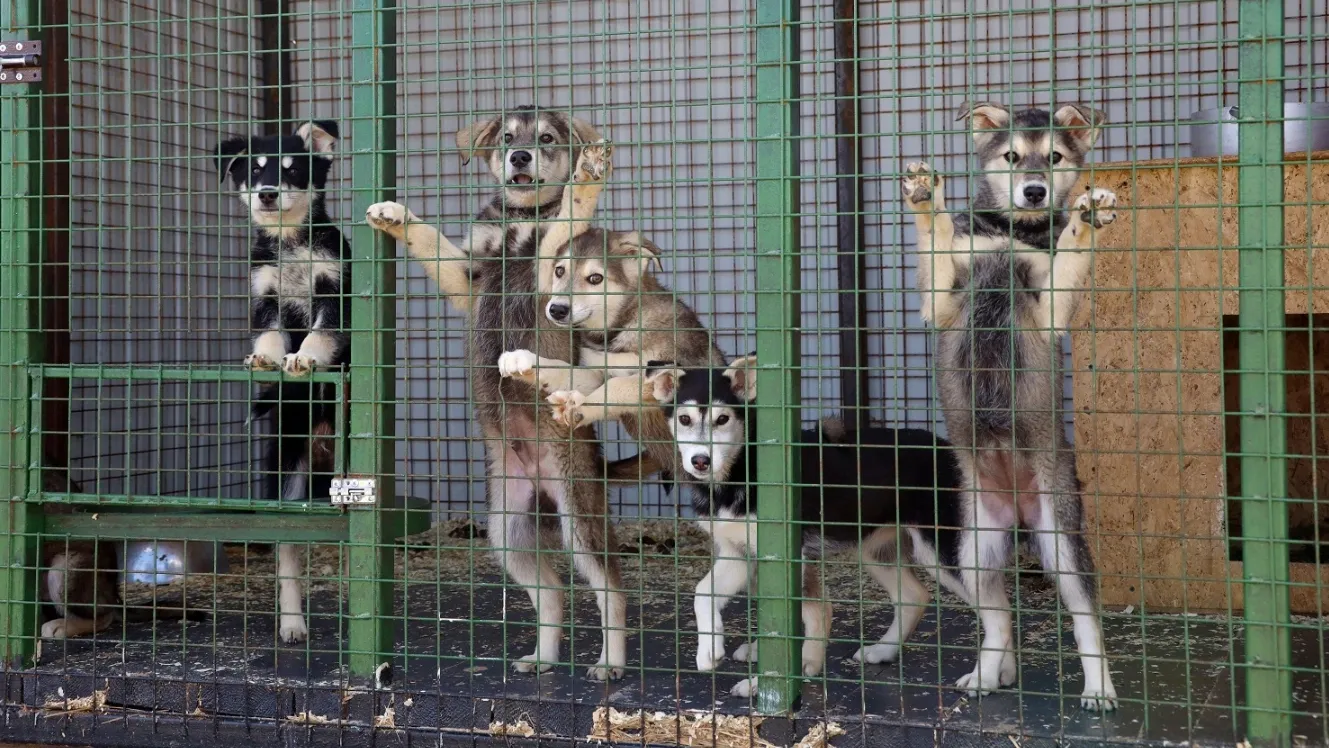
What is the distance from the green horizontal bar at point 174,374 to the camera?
15.0ft

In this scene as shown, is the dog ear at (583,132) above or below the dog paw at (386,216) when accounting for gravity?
above

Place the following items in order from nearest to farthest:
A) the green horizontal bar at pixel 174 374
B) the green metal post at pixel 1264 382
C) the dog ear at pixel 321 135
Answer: the green metal post at pixel 1264 382
the green horizontal bar at pixel 174 374
the dog ear at pixel 321 135

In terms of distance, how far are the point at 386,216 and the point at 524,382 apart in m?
0.95

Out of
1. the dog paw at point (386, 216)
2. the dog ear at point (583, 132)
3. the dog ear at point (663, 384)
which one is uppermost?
the dog ear at point (583, 132)

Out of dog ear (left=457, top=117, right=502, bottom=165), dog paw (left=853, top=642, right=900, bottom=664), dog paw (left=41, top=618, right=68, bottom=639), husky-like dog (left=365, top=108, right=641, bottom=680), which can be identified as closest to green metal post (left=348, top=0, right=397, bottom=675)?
husky-like dog (left=365, top=108, right=641, bottom=680)

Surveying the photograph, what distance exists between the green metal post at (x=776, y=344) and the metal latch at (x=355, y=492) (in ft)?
4.63

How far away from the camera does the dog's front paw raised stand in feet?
14.6

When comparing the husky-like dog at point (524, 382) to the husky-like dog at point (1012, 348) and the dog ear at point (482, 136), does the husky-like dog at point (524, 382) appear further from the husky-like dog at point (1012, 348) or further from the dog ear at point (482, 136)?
the husky-like dog at point (1012, 348)

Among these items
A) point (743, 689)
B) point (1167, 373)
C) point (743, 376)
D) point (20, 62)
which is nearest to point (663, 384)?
point (743, 376)

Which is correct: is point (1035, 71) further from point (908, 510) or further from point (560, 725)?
point (560, 725)

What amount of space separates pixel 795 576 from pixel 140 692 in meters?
2.42

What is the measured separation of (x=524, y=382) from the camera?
4.97 m

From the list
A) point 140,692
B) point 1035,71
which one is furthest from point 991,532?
point 1035,71

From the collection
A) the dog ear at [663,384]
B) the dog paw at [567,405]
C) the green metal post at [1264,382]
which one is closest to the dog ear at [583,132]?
the dog ear at [663,384]
